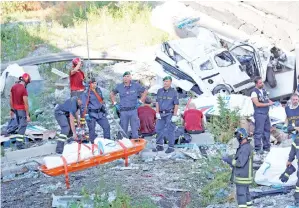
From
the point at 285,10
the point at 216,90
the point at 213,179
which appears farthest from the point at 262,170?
the point at 285,10

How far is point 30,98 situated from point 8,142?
9.45 feet

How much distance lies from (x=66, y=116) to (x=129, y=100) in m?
1.17

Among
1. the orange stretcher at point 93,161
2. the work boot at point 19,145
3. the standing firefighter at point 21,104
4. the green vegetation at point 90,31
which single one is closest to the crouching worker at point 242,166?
the orange stretcher at point 93,161

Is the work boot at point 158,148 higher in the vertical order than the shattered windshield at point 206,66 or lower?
lower

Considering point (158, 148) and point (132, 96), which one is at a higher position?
point (132, 96)

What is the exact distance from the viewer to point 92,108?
36.3 ft

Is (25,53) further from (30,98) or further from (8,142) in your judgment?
(8,142)

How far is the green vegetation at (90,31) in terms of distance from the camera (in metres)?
20.1

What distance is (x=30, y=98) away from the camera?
1507cm

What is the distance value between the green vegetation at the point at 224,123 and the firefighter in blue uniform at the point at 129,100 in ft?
5.40

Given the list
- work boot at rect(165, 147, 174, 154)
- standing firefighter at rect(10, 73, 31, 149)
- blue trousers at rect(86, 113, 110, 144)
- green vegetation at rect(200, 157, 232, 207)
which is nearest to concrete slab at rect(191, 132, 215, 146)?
work boot at rect(165, 147, 174, 154)

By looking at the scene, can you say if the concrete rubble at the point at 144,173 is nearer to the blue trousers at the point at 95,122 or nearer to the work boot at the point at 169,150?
the work boot at the point at 169,150

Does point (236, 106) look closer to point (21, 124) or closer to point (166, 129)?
point (166, 129)

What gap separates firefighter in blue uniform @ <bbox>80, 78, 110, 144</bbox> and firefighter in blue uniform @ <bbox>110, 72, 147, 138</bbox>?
33 cm
